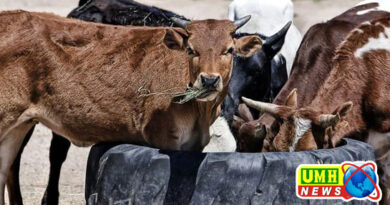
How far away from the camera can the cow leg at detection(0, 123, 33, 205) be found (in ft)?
22.0

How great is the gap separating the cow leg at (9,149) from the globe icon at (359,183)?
8.36ft

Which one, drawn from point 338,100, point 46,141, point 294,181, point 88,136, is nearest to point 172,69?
point 88,136

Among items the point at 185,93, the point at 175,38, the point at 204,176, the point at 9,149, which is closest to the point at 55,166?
the point at 9,149

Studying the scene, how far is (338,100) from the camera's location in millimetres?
6723

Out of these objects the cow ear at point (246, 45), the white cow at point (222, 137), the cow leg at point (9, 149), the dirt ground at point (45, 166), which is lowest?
the dirt ground at point (45, 166)

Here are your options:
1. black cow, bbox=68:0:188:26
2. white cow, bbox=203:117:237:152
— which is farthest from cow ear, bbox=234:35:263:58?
black cow, bbox=68:0:188:26

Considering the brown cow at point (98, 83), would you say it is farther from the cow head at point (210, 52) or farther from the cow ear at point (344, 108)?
the cow ear at point (344, 108)

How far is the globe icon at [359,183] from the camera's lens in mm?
5238

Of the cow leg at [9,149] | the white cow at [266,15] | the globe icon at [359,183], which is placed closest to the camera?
the globe icon at [359,183]

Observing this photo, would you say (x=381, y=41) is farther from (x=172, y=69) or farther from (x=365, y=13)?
(x=172, y=69)

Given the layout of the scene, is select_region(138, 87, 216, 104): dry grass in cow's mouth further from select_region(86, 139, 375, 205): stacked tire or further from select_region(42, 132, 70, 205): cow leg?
select_region(42, 132, 70, 205): cow leg

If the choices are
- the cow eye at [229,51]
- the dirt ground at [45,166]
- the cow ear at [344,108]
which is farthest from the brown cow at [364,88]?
the dirt ground at [45,166]

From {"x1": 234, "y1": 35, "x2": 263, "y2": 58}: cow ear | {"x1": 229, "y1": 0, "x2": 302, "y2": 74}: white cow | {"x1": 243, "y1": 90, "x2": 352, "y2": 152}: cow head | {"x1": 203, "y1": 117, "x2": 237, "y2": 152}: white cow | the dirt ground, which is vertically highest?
{"x1": 234, "y1": 35, "x2": 263, "y2": 58}: cow ear

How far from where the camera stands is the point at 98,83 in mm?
6473
